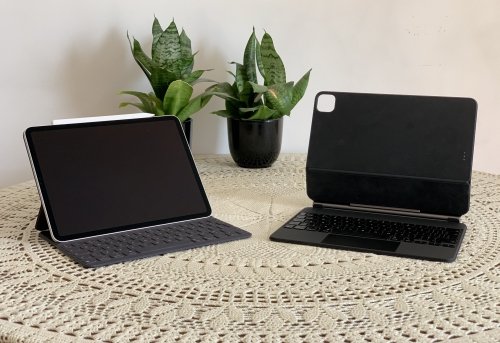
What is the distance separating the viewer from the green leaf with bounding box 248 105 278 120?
1577mm

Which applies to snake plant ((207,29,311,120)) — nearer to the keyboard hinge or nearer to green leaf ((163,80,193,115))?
green leaf ((163,80,193,115))

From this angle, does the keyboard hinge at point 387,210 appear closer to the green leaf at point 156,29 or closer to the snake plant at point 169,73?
the snake plant at point 169,73

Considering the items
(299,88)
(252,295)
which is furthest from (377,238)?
(299,88)

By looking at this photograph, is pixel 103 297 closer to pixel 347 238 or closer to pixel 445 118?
pixel 347 238

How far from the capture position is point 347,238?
118cm

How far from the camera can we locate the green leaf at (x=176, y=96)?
5.02ft

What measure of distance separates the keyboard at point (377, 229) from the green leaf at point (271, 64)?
17.0 inches

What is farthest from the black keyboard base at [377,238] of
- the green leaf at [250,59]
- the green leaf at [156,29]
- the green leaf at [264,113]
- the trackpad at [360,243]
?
the green leaf at [156,29]

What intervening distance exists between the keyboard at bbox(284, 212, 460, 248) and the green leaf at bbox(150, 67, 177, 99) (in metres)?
0.48

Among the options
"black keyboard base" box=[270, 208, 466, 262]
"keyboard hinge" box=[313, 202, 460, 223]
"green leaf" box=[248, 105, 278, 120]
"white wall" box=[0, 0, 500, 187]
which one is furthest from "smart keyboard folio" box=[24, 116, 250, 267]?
"white wall" box=[0, 0, 500, 187]

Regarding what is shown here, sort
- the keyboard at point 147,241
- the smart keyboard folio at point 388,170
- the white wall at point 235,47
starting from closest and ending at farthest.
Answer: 1. the keyboard at point 147,241
2. the smart keyboard folio at point 388,170
3. the white wall at point 235,47

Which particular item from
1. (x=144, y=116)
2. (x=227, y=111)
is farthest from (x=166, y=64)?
(x=144, y=116)

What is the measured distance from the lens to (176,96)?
1.55m

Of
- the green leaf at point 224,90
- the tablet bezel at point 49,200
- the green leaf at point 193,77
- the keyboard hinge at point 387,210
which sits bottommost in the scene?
the keyboard hinge at point 387,210
